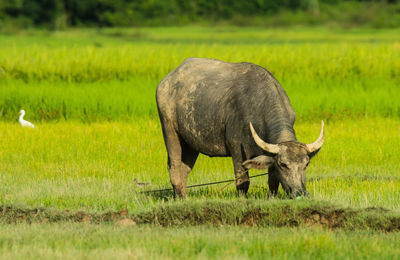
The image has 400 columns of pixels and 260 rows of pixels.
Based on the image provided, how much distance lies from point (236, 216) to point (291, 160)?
0.76 metres

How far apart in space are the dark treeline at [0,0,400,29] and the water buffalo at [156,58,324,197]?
40458 millimetres

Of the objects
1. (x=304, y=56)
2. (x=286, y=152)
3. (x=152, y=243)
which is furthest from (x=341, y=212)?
(x=304, y=56)

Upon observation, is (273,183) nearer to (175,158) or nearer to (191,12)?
(175,158)

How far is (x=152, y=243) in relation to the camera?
18.4 feet

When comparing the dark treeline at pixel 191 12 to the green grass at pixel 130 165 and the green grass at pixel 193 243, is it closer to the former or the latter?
the green grass at pixel 130 165

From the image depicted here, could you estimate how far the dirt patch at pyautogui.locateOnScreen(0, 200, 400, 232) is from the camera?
254 inches

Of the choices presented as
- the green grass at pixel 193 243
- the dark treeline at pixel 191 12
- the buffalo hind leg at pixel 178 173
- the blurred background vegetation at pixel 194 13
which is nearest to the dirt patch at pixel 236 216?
the green grass at pixel 193 243

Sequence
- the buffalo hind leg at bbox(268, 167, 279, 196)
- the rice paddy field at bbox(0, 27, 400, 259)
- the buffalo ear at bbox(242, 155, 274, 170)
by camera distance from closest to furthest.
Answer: the rice paddy field at bbox(0, 27, 400, 259) < the buffalo ear at bbox(242, 155, 274, 170) < the buffalo hind leg at bbox(268, 167, 279, 196)

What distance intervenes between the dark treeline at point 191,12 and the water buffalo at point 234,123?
133 feet

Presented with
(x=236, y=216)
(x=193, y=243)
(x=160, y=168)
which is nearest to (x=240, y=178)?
(x=236, y=216)

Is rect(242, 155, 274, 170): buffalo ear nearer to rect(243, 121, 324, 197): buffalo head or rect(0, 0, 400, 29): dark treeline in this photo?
rect(243, 121, 324, 197): buffalo head

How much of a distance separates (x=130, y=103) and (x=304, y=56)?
632 centimetres

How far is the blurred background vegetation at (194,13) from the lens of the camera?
47.9 m

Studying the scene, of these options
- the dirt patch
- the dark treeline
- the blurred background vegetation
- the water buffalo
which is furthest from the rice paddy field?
the dark treeline
